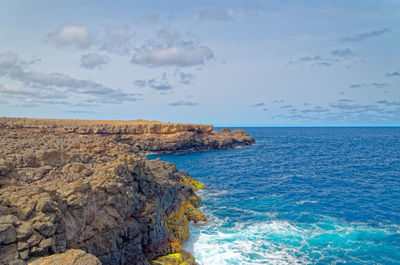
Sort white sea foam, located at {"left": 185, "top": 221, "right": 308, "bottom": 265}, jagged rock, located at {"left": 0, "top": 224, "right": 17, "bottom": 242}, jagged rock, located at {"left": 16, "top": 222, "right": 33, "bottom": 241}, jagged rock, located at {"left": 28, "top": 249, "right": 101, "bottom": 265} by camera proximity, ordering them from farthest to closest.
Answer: white sea foam, located at {"left": 185, "top": 221, "right": 308, "bottom": 265}, jagged rock, located at {"left": 16, "top": 222, "right": 33, "bottom": 241}, jagged rock, located at {"left": 0, "top": 224, "right": 17, "bottom": 242}, jagged rock, located at {"left": 28, "top": 249, "right": 101, "bottom": 265}

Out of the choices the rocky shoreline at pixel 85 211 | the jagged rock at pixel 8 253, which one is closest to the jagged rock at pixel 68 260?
the rocky shoreline at pixel 85 211

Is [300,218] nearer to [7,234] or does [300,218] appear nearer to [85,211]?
[85,211]

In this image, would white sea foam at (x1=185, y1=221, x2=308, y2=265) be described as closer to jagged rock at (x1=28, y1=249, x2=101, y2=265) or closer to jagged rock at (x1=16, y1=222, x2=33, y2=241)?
jagged rock at (x1=28, y1=249, x2=101, y2=265)

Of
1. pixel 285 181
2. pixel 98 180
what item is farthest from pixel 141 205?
pixel 285 181

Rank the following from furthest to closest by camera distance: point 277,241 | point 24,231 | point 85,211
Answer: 1. point 277,241
2. point 85,211
3. point 24,231

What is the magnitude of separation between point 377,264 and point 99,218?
19343mm

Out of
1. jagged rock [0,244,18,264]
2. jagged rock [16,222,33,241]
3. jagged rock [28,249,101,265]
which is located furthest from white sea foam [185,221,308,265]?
jagged rock [0,244,18,264]

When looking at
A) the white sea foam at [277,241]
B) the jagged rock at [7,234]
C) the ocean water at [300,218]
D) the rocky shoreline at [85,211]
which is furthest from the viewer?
the ocean water at [300,218]

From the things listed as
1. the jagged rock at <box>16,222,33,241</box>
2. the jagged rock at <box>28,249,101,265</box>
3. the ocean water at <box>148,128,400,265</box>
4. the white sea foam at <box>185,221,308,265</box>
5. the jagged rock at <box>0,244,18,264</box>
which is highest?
the jagged rock at <box>16,222,33,241</box>

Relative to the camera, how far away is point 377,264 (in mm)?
18781

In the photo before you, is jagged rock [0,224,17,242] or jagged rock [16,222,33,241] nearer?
jagged rock [0,224,17,242]

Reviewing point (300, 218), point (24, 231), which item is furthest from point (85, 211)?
point (300, 218)

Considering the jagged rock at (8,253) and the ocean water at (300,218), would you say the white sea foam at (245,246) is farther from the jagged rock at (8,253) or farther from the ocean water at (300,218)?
the jagged rock at (8,253)

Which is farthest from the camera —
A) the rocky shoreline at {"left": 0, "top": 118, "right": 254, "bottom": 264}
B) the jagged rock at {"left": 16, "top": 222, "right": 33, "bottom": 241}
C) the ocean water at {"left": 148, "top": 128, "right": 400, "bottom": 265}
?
the ocean water at {"left": 148, "top": 128, "right": 400, "bottom": 265}
